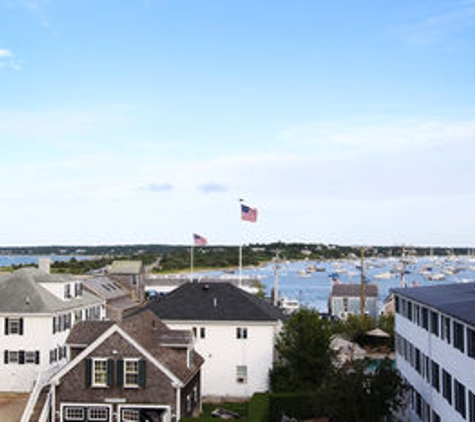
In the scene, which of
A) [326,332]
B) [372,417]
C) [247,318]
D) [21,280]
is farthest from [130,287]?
[372,417]

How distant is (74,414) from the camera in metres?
36.3

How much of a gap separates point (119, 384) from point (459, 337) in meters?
19.0

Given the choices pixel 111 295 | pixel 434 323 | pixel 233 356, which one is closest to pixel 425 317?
pixel 434 323

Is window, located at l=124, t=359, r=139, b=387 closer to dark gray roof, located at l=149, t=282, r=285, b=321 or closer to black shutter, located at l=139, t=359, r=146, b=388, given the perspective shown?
black shutter, located at l=139, t=359, r=146, b=388

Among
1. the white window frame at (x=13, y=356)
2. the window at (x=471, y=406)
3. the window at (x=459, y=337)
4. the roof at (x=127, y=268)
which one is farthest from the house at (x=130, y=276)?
the window at (x=471, y=406)

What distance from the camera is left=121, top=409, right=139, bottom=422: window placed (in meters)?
35.9

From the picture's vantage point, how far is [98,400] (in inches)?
1414

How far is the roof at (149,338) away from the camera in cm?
3662

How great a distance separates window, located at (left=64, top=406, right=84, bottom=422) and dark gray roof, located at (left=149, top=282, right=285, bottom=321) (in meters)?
12.8

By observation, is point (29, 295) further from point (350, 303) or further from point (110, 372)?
point (350, 303)

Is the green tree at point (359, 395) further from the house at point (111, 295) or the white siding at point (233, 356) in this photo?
Result: the house at point (111, 295)

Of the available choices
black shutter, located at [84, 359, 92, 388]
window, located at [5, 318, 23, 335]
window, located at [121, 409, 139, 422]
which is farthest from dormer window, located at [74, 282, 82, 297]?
window, located at [121, 409, 139, 422]

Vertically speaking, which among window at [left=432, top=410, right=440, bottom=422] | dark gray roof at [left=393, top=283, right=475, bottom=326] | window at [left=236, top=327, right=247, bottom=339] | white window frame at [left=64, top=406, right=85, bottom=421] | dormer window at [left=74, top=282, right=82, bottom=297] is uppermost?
dark gray roof at [left=393, top=283, right=475, bottom=326]

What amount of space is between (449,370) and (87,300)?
35041 millimetres
